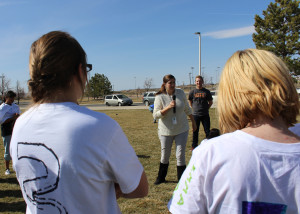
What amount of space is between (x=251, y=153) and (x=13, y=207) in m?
4.19

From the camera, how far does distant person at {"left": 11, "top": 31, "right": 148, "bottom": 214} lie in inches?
43.5

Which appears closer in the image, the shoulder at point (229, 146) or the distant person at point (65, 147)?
the shoulder at point (229, 146)

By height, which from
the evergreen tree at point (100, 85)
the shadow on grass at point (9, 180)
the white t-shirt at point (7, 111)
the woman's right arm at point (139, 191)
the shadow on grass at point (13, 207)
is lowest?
the shadow on grass at point (13, 207)

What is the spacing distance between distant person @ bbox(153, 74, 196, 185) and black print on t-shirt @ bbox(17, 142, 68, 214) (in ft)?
10.6

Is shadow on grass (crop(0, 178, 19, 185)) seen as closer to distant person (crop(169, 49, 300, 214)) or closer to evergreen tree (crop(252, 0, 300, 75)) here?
distant person (crop(169, 49, 300, 214))

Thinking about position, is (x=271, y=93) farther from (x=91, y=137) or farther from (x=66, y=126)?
(x=66, y=126)

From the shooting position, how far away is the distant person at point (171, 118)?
4.34m

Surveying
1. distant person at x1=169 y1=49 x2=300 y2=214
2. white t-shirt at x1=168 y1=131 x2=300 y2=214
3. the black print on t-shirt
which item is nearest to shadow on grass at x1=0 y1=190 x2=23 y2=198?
the black print on t-shirt

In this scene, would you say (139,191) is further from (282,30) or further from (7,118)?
(282,30)

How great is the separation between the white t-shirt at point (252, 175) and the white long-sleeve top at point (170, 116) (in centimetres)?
333

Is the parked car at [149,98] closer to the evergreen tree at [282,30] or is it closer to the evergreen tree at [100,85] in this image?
the evergreen tree at [282,30]

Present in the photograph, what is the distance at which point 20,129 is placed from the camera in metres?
1.23

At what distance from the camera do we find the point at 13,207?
3.94 m

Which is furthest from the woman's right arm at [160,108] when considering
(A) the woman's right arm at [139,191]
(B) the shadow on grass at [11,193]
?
(A) the woman's right arm at [139,191]
